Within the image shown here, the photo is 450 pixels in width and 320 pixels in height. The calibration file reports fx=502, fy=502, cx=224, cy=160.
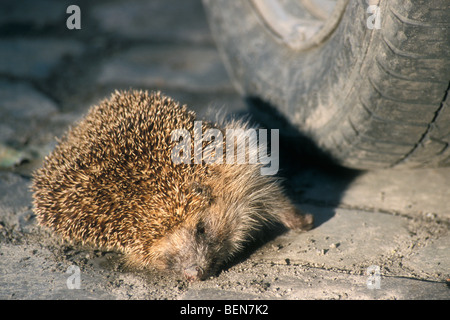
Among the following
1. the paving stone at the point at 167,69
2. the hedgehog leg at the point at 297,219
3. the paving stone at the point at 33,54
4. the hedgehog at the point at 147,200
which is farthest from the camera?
the paving stone at the point at 33,54

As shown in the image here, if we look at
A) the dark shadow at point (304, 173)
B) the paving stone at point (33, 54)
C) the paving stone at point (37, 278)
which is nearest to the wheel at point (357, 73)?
the dark shadow at point (304, 173)

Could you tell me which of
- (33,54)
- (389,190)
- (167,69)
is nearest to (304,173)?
(389,190)

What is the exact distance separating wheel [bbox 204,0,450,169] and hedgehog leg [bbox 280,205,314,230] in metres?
0.45

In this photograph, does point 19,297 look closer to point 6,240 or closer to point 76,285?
point 76,285

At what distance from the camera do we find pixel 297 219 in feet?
8.93

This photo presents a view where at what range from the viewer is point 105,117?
287 cm

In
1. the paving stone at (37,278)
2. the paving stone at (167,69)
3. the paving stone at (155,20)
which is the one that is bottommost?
the paving stone at (37,278)

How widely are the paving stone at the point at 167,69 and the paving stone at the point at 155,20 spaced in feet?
0.90

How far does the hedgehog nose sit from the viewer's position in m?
2.35

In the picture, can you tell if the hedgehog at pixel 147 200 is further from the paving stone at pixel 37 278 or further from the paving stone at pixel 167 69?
the paving stone at pixel 167 69

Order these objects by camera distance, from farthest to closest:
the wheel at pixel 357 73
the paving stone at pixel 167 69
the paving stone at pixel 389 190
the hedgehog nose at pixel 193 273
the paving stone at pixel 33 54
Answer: the paving stone at pixel 33 54 → the paving stone at pixel 167 69 → the paving stone at pixel 389 190 → the hedgehog nose at pixel 193 273 → the wheel at pixel 357 73

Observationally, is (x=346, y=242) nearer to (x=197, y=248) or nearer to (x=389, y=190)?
(x=389, y=190)

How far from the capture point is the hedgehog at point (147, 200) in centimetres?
247

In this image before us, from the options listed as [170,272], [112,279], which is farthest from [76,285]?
[170,272]
